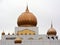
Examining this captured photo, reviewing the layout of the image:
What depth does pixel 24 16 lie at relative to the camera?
60.1 meters

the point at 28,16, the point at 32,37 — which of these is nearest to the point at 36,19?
the point at 28,16

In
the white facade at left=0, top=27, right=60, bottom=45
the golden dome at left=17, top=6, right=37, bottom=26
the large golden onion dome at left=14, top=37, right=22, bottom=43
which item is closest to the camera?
the large golden onion dome at left=14, top=37, right=22, bottom=43

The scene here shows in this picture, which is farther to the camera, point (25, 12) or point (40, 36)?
point (25, 12)

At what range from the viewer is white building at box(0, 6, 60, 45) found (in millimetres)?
55031

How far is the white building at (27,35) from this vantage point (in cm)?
5503

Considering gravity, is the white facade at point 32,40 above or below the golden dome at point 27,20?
below

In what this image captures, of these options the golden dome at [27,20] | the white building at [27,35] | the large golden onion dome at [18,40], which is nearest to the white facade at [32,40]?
the white building at [27,35]

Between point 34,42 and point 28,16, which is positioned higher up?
point 28,16

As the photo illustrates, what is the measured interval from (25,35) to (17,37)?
9.17ft

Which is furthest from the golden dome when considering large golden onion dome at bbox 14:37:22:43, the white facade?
large golden onion dome at bbox 14:37:22:43

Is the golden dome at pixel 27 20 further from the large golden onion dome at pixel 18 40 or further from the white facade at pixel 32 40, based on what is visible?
the large golden onion dome at pixel 18 40

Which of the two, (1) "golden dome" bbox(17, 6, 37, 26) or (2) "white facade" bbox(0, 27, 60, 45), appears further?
(1) "golden dome" bbox(17, 6, 37, 26)

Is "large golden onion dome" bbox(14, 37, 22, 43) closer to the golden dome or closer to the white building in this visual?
the white building

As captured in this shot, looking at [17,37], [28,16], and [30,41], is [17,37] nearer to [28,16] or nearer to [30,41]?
[30,41]
